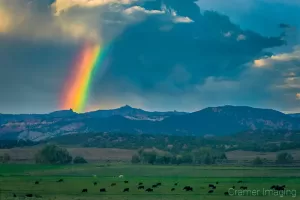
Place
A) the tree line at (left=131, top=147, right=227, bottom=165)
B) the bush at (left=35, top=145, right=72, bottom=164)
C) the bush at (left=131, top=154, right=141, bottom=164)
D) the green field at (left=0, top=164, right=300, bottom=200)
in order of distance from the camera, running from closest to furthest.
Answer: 1. the green field at (left=0, top=164, right=300, bottom=200)
2. the bush at (left=35, top=145, right=72, bottom=164)
3. the tree line at (left=131, top=147, right=227, bottom=165)
4. the bush at (left=131, top=154, right=141, bottom=164)

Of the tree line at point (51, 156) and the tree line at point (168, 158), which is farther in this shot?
the tree line at point (168, 158)

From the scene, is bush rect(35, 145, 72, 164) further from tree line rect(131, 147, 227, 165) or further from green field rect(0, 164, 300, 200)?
green field rect(0, 164, 300, 200)

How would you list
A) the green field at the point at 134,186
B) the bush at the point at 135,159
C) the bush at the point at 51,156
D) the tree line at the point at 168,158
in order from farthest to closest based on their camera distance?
1. the bush at the point at 135,159
2. the tree line at the point at 168,158
3. the bush at the point at 51,156
4. the green field at the point at 134,186

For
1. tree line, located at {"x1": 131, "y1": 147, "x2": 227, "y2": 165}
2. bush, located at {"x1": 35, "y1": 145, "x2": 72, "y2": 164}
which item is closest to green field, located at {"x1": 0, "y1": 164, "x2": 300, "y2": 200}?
bush, located at {"x1": 35, "y1": 145, "x2": 72, "y2": 164}

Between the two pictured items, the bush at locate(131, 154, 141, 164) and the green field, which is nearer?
the green field

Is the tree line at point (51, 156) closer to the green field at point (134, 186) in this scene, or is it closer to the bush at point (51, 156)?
the bush at point (51, 156)

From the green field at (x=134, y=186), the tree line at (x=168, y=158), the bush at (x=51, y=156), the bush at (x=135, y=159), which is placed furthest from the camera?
the bush at (x=135, y=159)

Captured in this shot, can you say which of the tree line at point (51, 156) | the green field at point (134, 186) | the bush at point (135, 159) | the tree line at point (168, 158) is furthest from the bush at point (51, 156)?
the green field at point (134, 186)

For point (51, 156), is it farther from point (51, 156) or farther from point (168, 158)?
point (168, 158)

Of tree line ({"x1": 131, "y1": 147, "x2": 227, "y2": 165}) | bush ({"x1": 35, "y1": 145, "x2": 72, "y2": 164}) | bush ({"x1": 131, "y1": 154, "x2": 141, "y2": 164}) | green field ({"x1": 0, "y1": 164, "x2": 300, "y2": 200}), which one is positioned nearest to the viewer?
green field ({"x1": 0, "y1": 164, "x2": 300, "y2": 200})

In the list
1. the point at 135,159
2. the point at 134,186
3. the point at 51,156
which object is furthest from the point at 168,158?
→ the point at 134,186

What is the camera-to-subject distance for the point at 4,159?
630ft

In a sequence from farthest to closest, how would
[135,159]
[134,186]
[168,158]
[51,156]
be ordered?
[135,159]
[168,158]
[51,156]
[134,186]

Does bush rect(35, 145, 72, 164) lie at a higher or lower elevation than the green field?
higher
